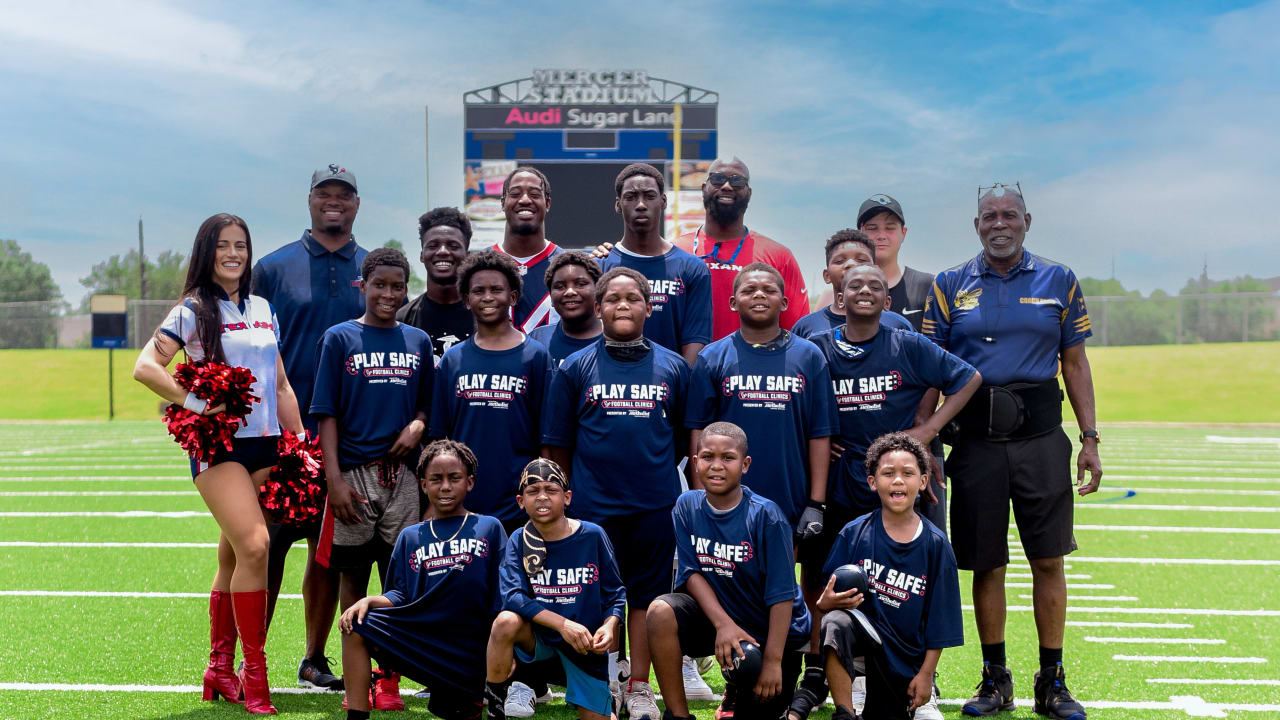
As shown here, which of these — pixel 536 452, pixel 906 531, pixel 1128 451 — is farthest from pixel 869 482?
pixel 1128 451

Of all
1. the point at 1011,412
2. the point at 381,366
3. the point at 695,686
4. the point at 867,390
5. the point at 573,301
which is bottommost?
the point at 695,686

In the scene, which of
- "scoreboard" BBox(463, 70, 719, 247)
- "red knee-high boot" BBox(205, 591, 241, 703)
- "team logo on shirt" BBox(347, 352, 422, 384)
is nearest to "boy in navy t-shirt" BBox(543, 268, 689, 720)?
"team logo on shirt" BBox(347, 352, 422, 384)

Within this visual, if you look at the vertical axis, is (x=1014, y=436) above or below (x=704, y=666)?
above

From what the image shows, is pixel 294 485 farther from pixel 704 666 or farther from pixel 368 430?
pixel 704 666

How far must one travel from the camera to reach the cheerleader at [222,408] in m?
4.06

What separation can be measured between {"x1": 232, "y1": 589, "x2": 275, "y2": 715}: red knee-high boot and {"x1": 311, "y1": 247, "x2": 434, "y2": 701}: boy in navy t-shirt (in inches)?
14.9

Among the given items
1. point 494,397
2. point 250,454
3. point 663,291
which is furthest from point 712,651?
point 250,454

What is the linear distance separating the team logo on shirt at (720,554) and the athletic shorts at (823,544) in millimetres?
494

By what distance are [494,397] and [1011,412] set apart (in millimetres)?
2237

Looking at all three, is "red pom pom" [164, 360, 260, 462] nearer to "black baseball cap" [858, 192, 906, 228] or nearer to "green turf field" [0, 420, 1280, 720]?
"green turf field" [0, 420, 1280, 720]

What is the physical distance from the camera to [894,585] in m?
3.81

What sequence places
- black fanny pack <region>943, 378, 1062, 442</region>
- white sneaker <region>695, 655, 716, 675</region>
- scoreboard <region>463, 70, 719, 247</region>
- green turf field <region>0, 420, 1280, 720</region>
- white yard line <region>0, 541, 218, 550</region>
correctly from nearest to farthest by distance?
1. black fanny pack <region>943, 378, 1062, 442</region>
2. green turf field <region>0, 420, 1280, 720</region>
3. white sneaker <region>695, 655, 716, 675</region>
4. white yard line <region>0, 541, 218, 550</region>
5. scoreboard <region>463, 70, 719, 247</region>

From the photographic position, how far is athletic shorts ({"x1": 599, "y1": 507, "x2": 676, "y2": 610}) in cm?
405

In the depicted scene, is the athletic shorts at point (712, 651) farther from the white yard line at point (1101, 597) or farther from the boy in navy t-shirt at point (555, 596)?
the white yard line at point (1101, 597)
